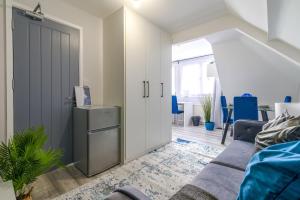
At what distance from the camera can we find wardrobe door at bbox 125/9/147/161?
7.73 ft

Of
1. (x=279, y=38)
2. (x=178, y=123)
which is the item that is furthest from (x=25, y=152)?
(x=178, y=123)

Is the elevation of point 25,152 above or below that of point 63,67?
below

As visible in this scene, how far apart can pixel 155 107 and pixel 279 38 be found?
2.11 m

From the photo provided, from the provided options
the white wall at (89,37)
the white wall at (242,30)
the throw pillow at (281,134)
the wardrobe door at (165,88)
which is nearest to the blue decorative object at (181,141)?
the wardrobe door at (165,88)

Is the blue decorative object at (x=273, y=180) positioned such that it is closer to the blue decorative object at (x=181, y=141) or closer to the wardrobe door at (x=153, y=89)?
the wardrobe door at (x=153, y=89)

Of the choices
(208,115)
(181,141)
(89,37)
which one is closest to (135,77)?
(89,37)

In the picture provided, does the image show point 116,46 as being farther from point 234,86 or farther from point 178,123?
point 178,123

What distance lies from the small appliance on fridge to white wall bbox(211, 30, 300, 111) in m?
2.75

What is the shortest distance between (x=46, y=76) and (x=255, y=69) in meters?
4.01

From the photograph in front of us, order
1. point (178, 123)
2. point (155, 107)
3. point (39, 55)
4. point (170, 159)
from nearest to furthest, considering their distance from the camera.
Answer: point (39, 55) < point (170, 159) < point (155, 107) < point (178, 123)

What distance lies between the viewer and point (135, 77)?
248 centimetres

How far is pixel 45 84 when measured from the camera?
80.0 inches

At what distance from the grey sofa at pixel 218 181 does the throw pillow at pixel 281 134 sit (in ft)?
0.74

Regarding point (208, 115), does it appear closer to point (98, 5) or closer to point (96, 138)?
point (96, 138)
